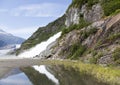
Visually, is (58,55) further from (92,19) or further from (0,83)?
(0,83)

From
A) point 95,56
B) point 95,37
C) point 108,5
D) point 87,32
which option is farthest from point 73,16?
point 95,56

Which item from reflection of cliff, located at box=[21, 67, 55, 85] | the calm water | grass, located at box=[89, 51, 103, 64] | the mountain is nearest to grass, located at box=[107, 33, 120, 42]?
the mountain

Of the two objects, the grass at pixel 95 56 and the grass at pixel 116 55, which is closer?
the grass at pixel 116 55

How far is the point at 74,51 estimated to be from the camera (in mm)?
91688

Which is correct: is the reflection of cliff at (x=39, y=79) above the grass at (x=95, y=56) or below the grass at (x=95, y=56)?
below

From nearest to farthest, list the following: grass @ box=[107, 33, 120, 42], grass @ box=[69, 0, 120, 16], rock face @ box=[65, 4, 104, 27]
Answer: grass @ box=[107, 33, 120, 42] < grass @ box=[69, 0, 120, 16] < rock face @ box=[65, 4, 104, 27]

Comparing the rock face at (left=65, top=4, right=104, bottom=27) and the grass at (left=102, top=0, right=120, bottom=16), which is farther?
the rock face at (left=65, top=4, right=104, bottom=27)

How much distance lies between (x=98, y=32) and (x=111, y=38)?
1029 centimetres

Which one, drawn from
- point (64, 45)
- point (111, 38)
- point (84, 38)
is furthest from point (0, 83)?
point (64, 45)

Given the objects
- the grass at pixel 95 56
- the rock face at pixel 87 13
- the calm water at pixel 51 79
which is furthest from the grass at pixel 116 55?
the rock face at pixel 87 13

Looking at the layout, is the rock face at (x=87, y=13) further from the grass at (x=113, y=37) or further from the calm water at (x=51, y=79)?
the calm water at (x=51, y=79)

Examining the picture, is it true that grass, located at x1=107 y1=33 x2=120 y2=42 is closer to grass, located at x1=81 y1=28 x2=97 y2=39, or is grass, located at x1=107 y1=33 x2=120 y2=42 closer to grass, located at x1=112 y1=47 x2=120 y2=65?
grass, located at x1=112 y1=47 x2=120 y2=65

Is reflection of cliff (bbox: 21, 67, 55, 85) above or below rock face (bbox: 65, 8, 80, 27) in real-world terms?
below

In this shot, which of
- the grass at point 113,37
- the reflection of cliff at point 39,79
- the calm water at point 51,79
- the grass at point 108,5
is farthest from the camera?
the grass at point 108,5
